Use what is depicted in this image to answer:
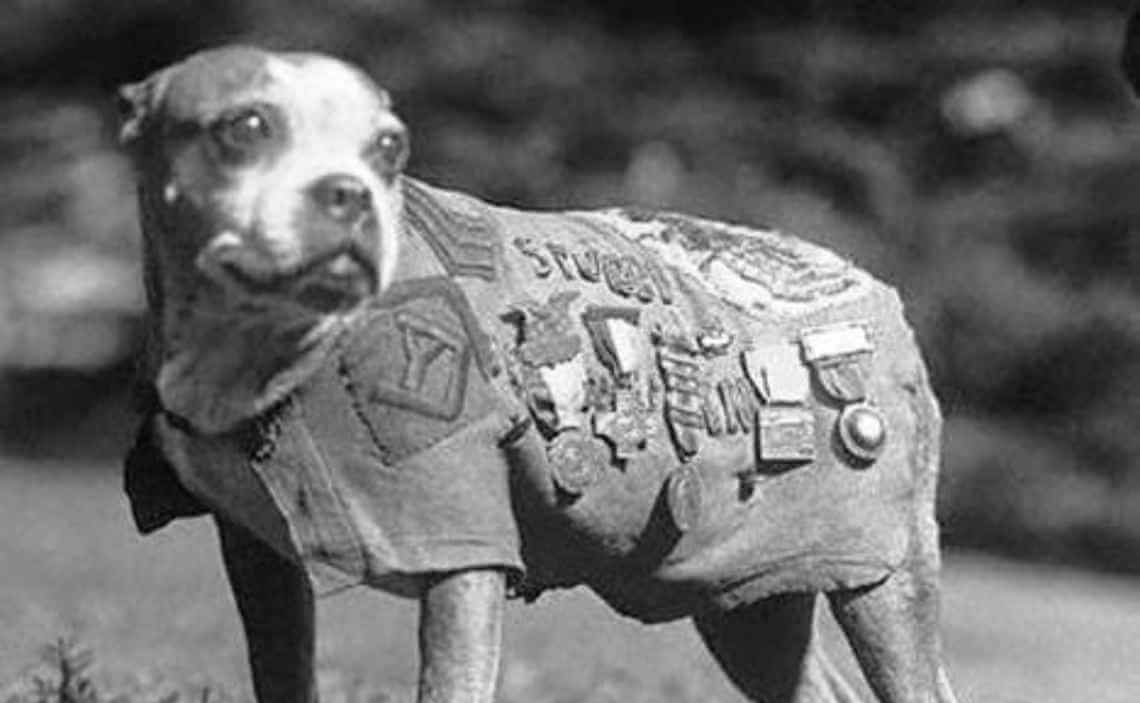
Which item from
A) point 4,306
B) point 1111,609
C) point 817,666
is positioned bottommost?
point 4,306

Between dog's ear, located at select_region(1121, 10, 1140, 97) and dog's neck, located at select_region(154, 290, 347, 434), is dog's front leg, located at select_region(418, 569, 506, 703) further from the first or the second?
dog's ear, located at select_region(1121, 10, 1140, 97)

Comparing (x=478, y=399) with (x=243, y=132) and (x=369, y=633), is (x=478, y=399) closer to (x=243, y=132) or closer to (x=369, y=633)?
(x=243, y=132)

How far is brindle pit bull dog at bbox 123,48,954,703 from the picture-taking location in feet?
18.8

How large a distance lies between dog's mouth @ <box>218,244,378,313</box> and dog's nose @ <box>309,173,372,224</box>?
0.04m

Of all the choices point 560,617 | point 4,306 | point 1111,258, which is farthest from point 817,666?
point 4,306

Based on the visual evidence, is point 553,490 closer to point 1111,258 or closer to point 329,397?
point 329,397

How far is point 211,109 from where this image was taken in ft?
18.8

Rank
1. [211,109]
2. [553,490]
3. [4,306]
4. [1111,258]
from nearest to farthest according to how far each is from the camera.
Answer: [211,109] < [553,490] < [1111,258] < [4,306]

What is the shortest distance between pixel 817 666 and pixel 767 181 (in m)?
11.6

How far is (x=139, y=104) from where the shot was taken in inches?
231

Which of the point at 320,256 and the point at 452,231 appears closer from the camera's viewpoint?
the point at 320,256

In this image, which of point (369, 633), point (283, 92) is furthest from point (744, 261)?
point (369, 633)

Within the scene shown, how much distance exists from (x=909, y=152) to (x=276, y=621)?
1258 cm

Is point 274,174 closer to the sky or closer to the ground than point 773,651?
closer to the sky
